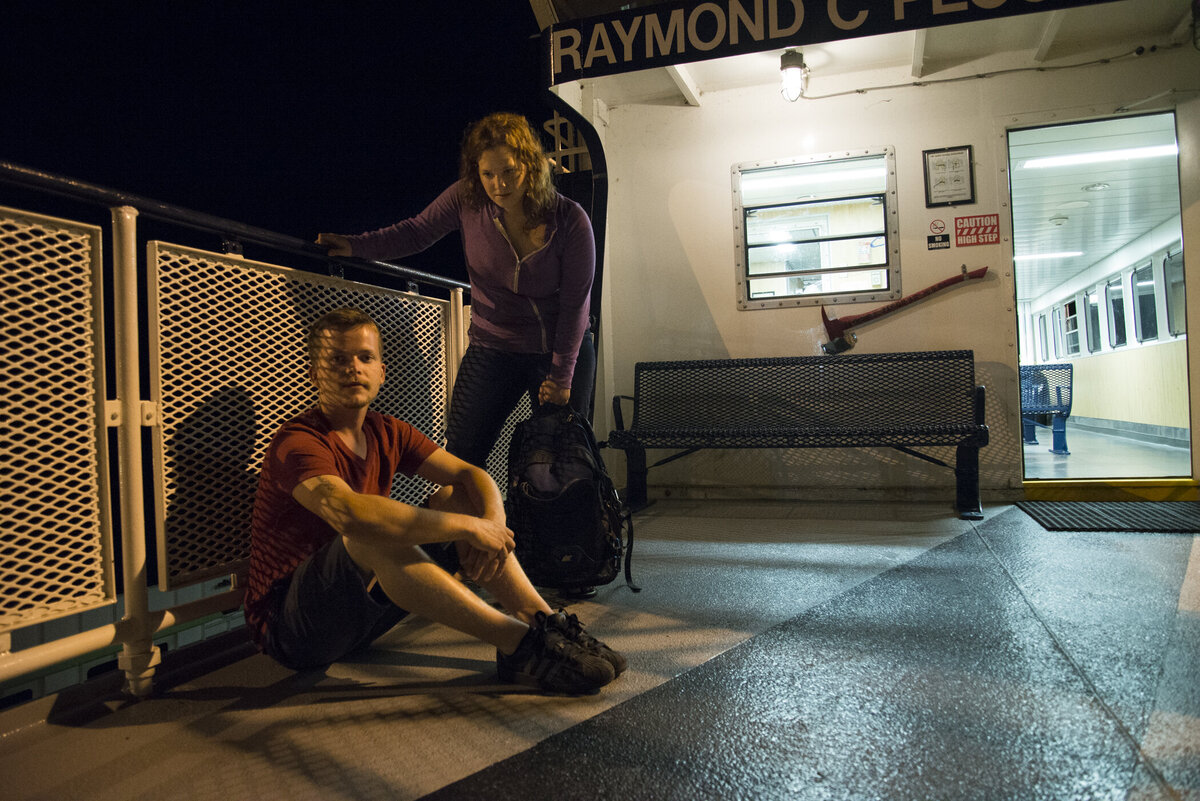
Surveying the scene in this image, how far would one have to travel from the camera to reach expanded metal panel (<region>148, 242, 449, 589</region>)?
5.67 feet

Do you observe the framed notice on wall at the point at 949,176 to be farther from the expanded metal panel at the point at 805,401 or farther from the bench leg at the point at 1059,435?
the bench leg at the point at 1059,435

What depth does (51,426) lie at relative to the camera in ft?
4.88

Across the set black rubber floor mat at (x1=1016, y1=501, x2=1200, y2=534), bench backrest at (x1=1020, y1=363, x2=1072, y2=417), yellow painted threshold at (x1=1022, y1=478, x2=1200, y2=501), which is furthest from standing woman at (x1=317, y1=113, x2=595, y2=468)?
bench backrest at (x1=1020, y1=363, x2=1072, y2=417)

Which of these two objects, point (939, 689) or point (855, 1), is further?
point (855, 1)

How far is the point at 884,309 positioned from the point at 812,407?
86 cm

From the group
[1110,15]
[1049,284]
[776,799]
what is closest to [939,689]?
[776,799]

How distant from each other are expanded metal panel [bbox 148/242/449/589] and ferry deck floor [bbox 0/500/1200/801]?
0.40 metres

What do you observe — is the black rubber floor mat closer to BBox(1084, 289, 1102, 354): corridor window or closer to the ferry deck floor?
the ferry deck floor

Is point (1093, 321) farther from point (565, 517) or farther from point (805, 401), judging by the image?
point (565, 517)

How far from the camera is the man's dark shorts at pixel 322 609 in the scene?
1.46 metres

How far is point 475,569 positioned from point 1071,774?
129cm

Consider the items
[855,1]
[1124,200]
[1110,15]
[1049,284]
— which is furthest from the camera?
[1049,284]

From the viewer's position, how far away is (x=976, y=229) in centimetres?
439

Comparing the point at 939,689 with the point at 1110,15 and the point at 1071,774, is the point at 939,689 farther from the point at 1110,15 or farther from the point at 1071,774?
the point at 1110,15
